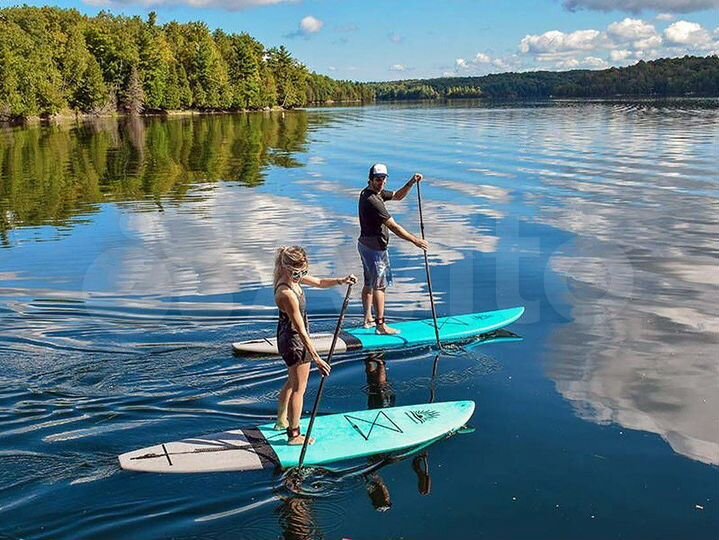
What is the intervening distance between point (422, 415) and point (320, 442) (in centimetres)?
143

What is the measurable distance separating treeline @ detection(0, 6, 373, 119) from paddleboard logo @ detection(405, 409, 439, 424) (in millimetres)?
84011

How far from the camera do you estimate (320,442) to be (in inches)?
325

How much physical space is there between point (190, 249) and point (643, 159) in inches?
1168

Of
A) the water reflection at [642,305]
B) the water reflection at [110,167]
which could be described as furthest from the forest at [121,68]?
the water reflection at [642,305]

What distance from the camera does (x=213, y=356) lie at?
37.0ft

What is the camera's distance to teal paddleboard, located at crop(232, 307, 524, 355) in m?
11.5

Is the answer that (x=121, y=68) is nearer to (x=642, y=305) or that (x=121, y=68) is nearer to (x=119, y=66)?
(x=119, y=66)

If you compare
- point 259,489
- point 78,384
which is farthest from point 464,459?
point 78,384

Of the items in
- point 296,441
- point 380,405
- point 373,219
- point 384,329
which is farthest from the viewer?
point 384,329

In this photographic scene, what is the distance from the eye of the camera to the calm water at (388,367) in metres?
7.20

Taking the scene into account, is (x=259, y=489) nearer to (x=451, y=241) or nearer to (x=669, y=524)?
(x=669, y=524)

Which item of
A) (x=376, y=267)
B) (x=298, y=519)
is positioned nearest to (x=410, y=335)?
(x=376, y=267)

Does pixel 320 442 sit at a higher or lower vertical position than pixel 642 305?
higher

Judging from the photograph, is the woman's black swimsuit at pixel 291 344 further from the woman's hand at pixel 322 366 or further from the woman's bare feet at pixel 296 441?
the woman's bare feet at pixel 296 441
